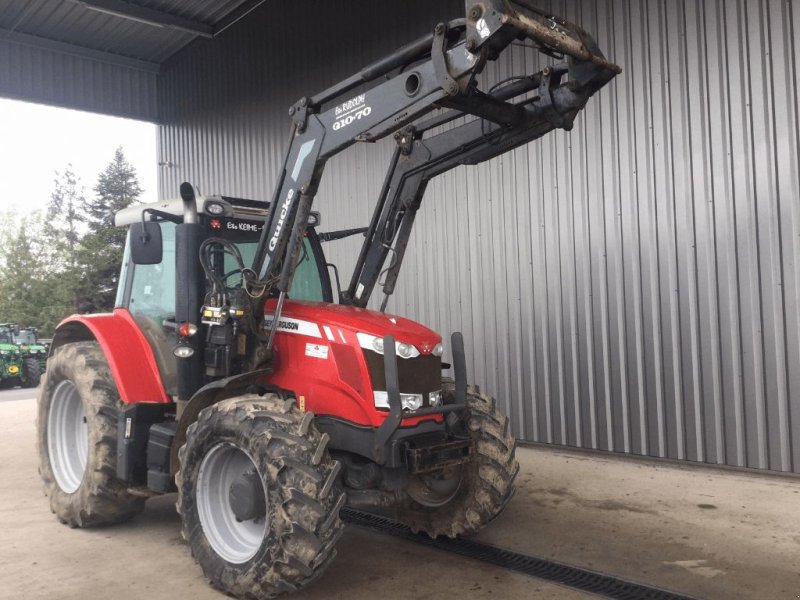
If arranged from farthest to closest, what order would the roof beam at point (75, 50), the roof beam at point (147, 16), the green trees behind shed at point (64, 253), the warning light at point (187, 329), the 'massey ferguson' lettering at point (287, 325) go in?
the green trees behind shed at point (64, 253) → the roof beam at point (75, 50) → the roof beam at point (147, 16) → the warning light at point (187, 329) → the 'massey ferguson' lettering at point (287, 325)

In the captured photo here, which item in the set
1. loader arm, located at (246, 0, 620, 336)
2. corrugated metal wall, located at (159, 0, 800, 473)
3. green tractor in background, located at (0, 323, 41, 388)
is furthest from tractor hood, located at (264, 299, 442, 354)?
green tractor in background, located at (0, 323, 41, 388)

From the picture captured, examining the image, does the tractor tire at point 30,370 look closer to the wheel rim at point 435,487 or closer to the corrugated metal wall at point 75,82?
the corrugated metal wall at point 75,82

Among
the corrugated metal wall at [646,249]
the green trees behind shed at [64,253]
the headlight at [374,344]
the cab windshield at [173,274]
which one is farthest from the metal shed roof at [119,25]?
the green trees behind shed at [64,253]

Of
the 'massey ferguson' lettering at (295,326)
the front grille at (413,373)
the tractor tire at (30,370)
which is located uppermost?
the 'massey ferguson' lettering at (295,326)

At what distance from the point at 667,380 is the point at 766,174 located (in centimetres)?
212

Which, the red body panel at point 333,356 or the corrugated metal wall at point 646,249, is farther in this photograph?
the corrugated metal wall at point 646,249

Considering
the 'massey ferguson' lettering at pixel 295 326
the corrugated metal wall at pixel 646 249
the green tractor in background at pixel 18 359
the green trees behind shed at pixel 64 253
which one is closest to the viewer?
the 'massey ferguson' lettering at pixel 295 326

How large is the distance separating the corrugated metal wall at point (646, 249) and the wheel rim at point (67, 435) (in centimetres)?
457

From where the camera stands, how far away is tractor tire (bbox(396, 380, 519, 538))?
14.8 ft

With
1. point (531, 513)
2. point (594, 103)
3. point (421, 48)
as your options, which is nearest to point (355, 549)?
point (531, 513)

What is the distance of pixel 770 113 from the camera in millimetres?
6297

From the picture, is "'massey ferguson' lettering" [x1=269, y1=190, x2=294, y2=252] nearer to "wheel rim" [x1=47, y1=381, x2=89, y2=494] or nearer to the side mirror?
the side mirror

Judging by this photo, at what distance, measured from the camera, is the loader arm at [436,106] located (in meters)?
3.52

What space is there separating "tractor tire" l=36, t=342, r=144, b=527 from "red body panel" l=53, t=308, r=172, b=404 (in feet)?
0.78
